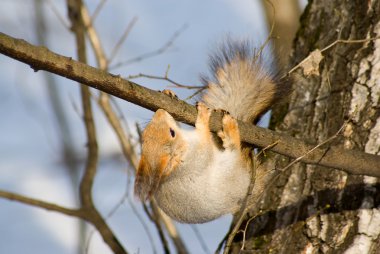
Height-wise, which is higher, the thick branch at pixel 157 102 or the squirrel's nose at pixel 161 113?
the squirrel's nose at pixel 161 113

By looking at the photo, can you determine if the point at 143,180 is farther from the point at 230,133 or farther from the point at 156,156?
the point at 230,133

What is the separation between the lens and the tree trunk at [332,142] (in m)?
2.34

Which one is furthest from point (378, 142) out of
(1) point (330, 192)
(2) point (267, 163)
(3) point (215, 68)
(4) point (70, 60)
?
(4) point (70, 60)

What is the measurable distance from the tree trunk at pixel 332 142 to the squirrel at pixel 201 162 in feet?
0.78

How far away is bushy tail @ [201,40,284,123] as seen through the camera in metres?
2.30

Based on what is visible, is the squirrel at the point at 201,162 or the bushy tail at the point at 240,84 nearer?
the squirrel at the point at 201,162

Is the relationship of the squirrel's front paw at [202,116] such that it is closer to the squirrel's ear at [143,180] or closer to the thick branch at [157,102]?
the thick branch at [157,102]

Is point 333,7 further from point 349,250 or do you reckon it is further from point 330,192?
point 349,250

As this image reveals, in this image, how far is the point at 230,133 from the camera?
2012 mm

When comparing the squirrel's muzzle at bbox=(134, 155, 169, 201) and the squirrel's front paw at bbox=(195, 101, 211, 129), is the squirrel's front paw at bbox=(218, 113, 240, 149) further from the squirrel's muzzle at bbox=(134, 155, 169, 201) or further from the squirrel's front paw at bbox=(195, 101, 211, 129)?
the squirrel's muzzle at bbox=(134, 155, 169, 201)

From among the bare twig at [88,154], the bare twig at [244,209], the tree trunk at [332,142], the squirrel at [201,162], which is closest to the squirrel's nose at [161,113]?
the squirrel at [201,162]

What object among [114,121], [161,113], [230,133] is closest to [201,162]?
[230,133]

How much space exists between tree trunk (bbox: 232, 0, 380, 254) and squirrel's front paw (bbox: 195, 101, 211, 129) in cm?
41

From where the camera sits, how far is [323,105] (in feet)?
8.71
